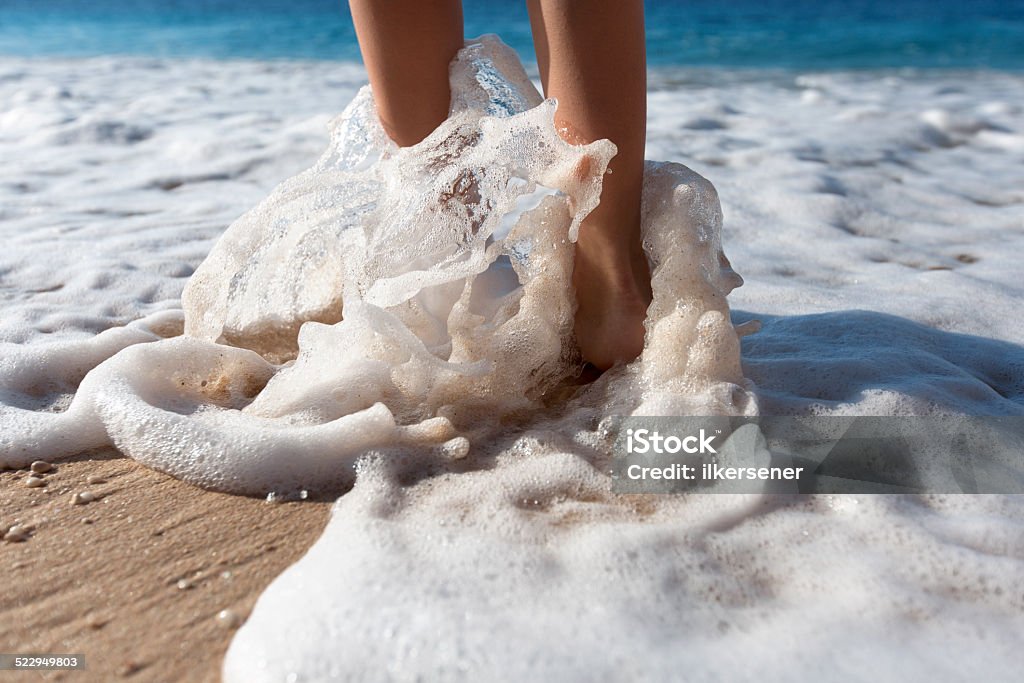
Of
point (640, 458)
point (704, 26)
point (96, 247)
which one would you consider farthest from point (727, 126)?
point (704, 26)

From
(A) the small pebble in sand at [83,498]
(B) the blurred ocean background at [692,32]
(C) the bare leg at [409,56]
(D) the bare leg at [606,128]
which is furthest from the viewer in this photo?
(B) the blurred ocean background at [692,32]

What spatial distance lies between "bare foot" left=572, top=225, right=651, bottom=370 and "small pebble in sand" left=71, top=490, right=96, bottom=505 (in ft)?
2.50

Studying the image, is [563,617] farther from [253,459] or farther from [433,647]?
[253,459]

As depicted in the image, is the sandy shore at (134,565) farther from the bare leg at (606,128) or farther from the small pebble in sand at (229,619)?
the bare leg at (606,128)

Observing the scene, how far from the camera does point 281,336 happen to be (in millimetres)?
1621

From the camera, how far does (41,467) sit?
→ 122 centimetres

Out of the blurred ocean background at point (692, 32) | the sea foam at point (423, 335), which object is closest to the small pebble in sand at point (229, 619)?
the sea foam at point (423, 335)

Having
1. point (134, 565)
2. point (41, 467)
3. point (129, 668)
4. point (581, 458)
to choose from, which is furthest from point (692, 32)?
point (129, 668)

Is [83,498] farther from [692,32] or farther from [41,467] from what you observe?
[692,32]

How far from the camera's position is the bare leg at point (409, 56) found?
156 cm

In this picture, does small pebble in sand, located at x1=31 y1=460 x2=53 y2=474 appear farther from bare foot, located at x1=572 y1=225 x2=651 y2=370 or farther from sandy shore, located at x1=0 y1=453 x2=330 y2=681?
bare foot, located at x1=572 y1=225 x2=651 y2=370

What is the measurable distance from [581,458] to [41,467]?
2.47ft

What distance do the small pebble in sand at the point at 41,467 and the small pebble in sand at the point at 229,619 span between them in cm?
48

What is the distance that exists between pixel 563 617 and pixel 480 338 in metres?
0.59
